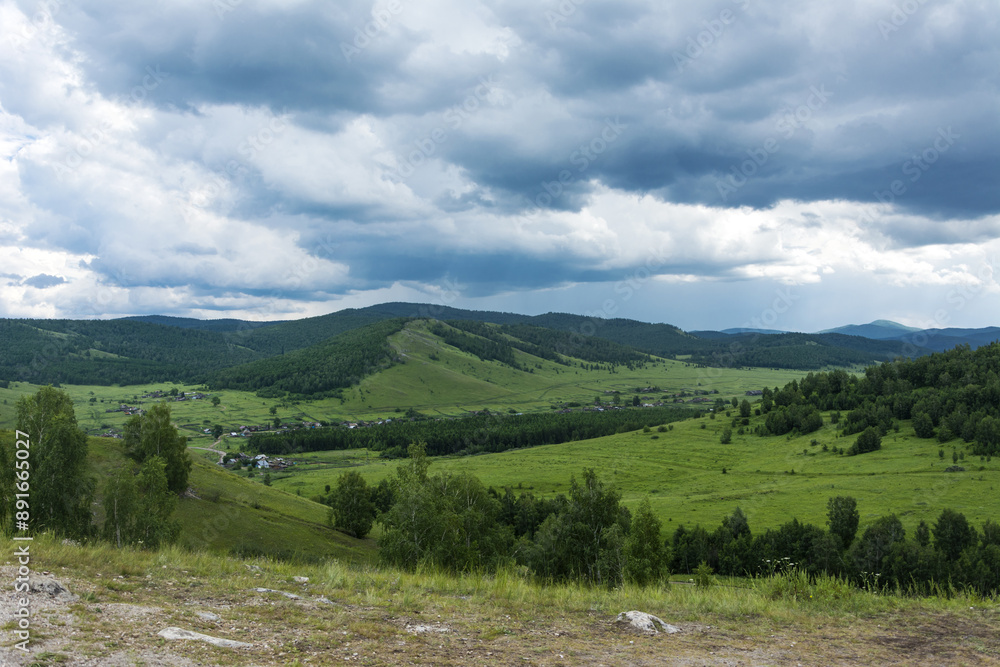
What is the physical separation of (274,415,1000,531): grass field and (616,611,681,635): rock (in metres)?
87.2

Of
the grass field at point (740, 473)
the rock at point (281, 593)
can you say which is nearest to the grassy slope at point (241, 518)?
the grass field at point (740, 473)

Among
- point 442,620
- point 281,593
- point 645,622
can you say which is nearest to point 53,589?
point 281,593

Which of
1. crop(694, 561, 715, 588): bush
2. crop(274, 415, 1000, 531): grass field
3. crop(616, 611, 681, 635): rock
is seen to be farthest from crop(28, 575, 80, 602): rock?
crop(274, 415, 1000, 531): grass field

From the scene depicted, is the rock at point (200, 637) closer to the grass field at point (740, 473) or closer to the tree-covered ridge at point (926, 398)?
the grass field at point (740, 473)

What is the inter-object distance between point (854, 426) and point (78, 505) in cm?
18707

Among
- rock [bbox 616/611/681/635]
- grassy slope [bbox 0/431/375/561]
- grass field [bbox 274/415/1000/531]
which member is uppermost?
rock [bbox 616/611/681/635]

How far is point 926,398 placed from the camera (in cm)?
16138

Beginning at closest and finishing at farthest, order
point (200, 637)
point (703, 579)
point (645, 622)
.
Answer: point (200, 637) → point (645, 622) → point (703, 579)

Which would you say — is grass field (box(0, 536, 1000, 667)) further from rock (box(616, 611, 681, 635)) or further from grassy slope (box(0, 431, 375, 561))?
grassy slope (box(0, 431, 375, 561))

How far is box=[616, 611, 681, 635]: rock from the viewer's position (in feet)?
35.4

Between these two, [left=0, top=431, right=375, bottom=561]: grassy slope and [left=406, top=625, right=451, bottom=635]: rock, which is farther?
[left=0, top=431, right=375, bottom=561]: grassy slope

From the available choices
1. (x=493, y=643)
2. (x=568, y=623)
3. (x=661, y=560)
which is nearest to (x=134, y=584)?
(x=493, y=643)

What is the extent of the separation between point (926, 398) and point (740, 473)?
71.5 meters

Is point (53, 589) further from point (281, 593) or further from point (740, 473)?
point (740, 473)
